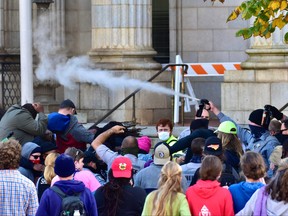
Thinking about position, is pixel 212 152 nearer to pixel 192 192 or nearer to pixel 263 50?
pixel 192 192

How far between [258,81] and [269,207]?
427 inches

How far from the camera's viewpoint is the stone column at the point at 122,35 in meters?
23.6

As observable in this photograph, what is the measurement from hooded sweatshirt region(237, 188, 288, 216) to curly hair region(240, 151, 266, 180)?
79 cm

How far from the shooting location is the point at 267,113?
17.7 metres

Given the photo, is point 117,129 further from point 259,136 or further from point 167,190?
point 167,190

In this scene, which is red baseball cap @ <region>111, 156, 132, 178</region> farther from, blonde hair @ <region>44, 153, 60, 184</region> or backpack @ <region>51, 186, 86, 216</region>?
blonde hair @ <region>44, 153, 60, 184</region>

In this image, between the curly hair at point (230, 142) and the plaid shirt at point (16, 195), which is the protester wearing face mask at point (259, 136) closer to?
the curly hair at point (230, 142)

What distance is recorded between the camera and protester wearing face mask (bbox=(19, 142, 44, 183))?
15.1 meters

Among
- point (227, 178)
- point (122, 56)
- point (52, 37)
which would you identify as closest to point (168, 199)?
point (227, 178)

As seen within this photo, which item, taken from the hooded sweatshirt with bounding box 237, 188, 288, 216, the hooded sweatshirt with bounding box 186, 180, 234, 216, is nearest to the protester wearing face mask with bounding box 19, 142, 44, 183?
the hooded sweatshirt with bounding box 186, 180, 234, 216

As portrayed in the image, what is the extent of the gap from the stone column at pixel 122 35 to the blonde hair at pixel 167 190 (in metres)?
11.3

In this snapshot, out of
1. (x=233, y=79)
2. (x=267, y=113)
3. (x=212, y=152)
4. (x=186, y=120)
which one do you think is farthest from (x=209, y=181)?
(x=186, y=120)

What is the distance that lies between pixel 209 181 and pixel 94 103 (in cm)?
1137

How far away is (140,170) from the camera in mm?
14664
